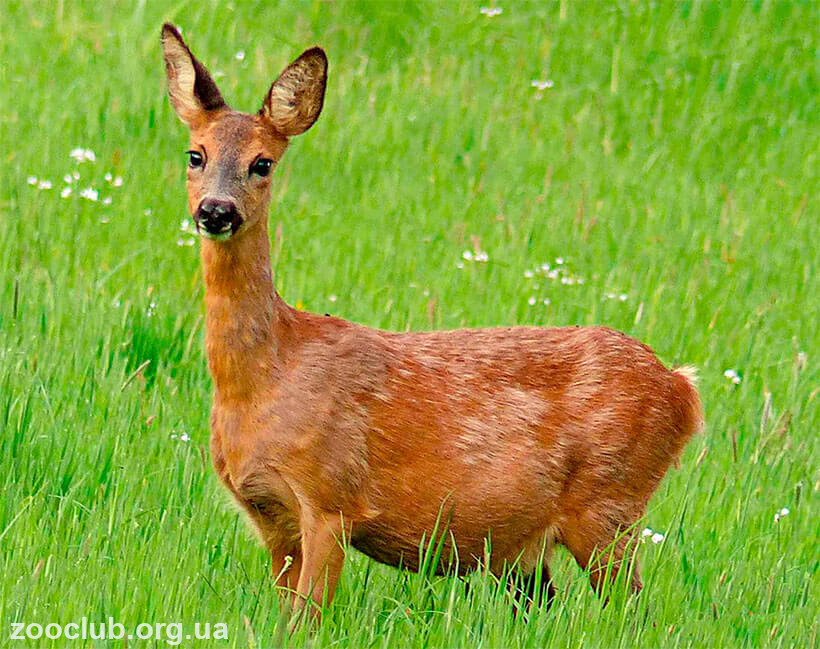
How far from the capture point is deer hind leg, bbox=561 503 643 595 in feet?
17.7

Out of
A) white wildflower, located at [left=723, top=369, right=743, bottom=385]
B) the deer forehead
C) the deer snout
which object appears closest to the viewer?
the deer snout

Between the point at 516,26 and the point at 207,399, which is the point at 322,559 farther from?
the point at 516,26

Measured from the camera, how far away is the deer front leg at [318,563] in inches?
195

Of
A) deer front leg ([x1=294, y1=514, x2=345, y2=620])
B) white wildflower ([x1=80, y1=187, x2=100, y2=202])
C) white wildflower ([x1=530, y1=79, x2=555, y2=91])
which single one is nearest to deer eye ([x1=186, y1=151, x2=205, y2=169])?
deer front leg ([x1=294, y1=514, x2=345, y2=620])

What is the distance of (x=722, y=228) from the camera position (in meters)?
9.59

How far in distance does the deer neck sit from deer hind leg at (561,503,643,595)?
3.76 feet

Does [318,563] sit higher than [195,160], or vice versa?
[195,160]

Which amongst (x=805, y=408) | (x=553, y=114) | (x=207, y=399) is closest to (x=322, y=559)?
(x=207, y=399)

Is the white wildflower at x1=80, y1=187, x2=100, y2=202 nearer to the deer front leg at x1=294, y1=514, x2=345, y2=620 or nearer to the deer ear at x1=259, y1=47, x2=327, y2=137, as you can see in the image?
the deer ear at x1=259, y1=47, x2=327, y2=137

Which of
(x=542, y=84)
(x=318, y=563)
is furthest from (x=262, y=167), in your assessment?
(x=542, y=84)

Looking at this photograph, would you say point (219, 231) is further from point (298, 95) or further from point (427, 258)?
point (427, 258)

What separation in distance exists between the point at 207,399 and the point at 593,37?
5.72 m

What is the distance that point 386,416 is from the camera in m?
5.30

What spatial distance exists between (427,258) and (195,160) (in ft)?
11.7
